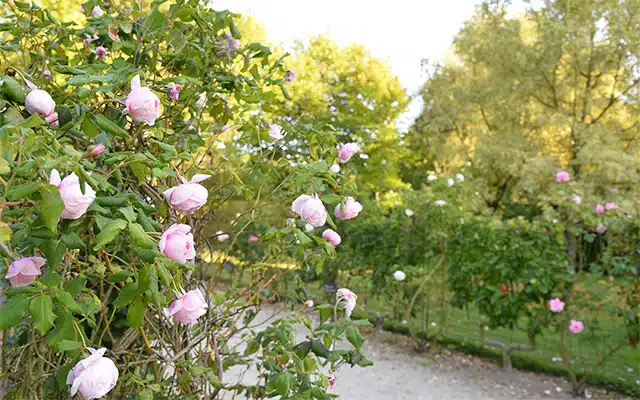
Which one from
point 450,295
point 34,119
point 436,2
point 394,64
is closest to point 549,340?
point 450,295

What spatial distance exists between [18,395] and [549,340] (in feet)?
19.9

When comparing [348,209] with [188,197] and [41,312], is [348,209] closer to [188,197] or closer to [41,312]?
[188,197]

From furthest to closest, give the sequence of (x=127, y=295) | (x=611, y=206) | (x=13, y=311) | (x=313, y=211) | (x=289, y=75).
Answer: (x=611, y=206), (x=289, y=75), (x=313, y=211), (x=127, y=295), (x=13, y=311)

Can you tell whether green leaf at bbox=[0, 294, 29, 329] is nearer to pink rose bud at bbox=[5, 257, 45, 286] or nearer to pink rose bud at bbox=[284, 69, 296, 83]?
pink rose bud at bbox=[5, 257, 45, 286]

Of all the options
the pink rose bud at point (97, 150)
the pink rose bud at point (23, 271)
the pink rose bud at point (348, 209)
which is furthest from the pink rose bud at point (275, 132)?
the pink rose bud at point (23, 271)

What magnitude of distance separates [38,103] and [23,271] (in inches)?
11.5

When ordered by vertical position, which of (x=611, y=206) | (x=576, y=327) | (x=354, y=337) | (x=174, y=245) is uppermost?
(x=611, y=206)

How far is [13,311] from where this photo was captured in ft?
2.65

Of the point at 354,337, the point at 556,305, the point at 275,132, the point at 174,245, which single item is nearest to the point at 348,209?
the point at 354,337

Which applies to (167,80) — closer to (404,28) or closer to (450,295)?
(450,295)

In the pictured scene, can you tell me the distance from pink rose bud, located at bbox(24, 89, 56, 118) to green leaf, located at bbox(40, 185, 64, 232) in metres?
0.28

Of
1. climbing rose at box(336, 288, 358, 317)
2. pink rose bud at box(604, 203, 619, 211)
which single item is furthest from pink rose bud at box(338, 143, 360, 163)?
pink rose bud at box(604, 203, 619, 211)

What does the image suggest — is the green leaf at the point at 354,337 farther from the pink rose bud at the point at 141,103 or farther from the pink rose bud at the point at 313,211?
the pink rose bud at the point at 141,103

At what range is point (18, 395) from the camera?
4.19 feet
